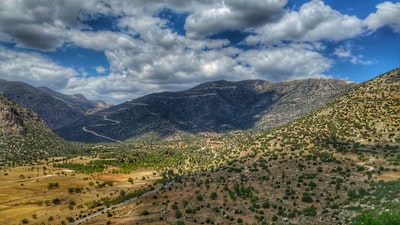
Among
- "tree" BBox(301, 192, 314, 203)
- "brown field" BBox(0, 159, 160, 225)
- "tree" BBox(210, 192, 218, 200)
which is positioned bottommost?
"brown field" BBox(0, 159, 160, 225)

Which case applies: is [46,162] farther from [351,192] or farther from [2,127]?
[351,192]

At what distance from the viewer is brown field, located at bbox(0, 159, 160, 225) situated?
73.6 meters

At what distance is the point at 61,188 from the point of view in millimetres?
107375

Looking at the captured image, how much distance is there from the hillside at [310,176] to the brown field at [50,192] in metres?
19.6

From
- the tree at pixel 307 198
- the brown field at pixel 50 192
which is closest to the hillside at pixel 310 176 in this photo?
the tree at pixel 307 198

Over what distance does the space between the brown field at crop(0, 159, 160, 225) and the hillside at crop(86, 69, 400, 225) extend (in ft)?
64.3

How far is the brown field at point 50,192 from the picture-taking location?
7356 centimetres

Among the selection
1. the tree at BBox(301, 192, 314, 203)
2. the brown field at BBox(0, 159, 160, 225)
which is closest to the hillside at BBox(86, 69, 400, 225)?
the tree at BBox(301, 192, 314, 203)

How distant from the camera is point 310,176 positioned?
59.0 metres

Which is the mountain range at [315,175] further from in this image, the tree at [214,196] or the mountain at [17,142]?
the mountain at [17,142]

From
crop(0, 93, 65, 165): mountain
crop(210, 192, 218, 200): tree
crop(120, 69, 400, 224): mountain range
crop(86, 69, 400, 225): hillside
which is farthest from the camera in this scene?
crop(0, 93, 65, 165): mountain

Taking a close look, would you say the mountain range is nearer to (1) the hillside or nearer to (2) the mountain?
(1) the hillside

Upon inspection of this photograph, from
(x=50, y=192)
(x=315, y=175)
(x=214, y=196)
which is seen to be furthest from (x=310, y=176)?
(x=50, y=192)

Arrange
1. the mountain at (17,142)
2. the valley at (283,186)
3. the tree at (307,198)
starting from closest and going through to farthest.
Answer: the valley at (283,186) < the tree at (307,198) < the mountain at (17,142)
